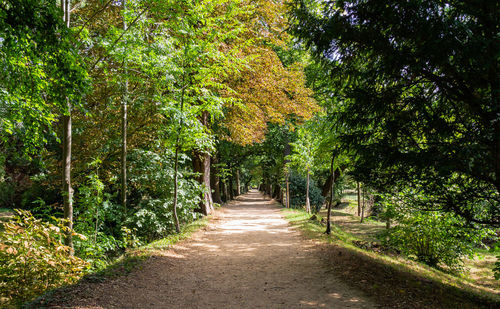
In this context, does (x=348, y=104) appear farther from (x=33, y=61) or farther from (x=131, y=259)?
(x=131, y=259)

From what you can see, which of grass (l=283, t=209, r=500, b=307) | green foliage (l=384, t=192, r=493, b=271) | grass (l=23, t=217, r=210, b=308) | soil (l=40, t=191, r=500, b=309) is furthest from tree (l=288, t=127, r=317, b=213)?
grass (l=23, t=217, r=210, b=308)

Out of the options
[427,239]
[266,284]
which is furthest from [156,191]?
[427,239]

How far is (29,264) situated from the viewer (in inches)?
180

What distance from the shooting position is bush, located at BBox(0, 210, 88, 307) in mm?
4324

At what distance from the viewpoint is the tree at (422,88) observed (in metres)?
3.90

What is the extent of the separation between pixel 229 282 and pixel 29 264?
137 inches

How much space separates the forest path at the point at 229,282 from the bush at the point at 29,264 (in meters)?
0.89

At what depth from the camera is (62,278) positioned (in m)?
4.89

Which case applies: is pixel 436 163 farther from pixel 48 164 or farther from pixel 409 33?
pixel 48 164

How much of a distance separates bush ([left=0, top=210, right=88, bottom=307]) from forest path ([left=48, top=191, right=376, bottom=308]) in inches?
34.9

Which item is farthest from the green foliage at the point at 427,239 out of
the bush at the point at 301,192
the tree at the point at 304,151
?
the bush at the point at 301,192

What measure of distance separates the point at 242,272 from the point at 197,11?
6898 millimetres

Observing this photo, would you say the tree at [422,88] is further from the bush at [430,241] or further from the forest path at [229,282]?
the bush at [430,241]

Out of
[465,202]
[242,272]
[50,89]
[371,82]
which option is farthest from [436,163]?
[50,89]
